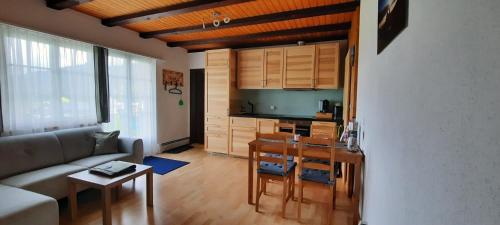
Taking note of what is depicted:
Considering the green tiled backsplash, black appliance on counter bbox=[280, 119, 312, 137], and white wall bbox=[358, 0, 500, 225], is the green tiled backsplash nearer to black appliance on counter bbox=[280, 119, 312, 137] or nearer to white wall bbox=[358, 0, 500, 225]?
black appliance on counter bbox=[280, 119, 312, 137]

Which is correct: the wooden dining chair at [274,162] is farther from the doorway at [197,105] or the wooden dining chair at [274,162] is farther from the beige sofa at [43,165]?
the doorway at [197,105]

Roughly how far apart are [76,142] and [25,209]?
4.81ft

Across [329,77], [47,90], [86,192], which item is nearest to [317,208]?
[329,77]

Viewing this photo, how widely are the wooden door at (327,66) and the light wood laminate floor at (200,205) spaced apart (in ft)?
5.75

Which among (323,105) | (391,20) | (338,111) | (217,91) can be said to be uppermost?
(391,20)

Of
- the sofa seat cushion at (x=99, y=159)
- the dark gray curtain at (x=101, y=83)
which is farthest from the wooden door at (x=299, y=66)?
the dark gray curtain at (x=101, y=83)

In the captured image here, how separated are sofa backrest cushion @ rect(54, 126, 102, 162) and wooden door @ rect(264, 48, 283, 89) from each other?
10.1ft

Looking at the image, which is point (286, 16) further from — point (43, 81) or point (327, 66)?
point (43, 81)

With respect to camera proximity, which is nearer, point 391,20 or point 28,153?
point 391,20

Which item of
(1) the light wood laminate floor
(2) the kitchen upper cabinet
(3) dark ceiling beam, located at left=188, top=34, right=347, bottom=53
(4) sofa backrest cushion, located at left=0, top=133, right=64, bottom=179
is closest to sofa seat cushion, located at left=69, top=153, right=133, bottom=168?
(4) sofa backrest cushion, located at left=0, top=133, right=64, bottom=179

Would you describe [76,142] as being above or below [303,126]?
below

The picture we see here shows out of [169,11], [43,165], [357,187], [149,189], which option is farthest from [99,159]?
[357,187]

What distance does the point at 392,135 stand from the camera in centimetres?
112

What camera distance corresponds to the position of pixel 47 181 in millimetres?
2223
